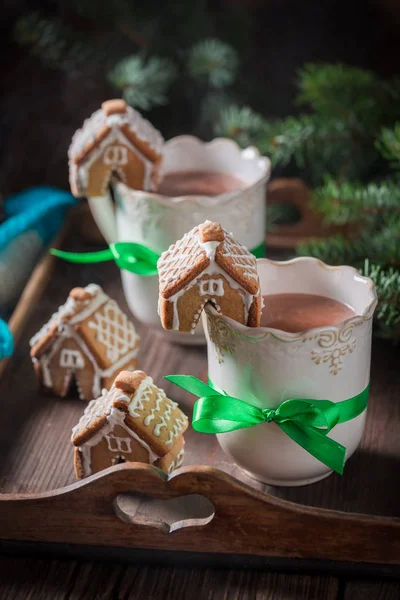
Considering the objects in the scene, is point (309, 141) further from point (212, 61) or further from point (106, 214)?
point (106, 214)

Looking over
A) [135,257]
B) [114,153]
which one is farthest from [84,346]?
[114,153]

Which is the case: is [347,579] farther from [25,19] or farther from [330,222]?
[25,19]

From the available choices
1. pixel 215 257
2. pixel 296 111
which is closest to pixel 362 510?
pixel 215 257

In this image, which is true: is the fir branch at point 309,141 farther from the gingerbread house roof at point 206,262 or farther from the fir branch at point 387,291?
the gingerbread house roof at point 206,262

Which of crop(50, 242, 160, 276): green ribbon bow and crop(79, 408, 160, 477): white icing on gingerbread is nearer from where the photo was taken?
crop(79, 408, 160, 477): white icing on gingerbread

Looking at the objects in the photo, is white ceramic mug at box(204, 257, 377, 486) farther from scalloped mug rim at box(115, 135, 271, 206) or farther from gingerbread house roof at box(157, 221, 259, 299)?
scalloped mug rim at box(115, 135, 271, 206)

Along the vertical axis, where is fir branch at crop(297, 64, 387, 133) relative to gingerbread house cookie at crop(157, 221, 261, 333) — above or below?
above

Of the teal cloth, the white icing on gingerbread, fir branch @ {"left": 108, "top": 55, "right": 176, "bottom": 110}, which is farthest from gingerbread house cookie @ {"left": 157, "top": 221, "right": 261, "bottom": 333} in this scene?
fir branch @ {"left": 108, "top": 55, "right": 176, "bottom": 110}
